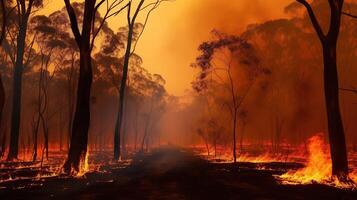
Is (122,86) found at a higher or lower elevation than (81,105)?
higher

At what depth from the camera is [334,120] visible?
21312mm

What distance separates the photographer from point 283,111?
81.2m

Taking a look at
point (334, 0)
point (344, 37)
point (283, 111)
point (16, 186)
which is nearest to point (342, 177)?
point (334, 0)

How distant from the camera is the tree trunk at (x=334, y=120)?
2102 cm

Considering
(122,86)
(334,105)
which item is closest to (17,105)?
(122,86)

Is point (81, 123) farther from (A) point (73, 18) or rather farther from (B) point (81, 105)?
(A) point (73, 18)

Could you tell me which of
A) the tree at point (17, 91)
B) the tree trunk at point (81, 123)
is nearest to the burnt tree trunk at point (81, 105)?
the tree trunk at point (81, 123)

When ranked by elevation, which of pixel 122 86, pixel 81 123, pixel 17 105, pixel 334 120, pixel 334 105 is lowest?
pixel 334 120

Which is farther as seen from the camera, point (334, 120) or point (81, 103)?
point (81, 103)

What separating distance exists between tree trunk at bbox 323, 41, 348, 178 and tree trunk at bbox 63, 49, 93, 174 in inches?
538

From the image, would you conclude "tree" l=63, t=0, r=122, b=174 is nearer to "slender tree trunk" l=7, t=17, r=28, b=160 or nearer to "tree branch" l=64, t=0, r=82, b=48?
"tree branch" l=64, t=0, r=82, b=48

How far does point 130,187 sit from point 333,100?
10303 millimetres

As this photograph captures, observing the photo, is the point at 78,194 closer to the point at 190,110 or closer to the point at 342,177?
the point at 342,177

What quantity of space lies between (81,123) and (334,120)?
1418cm
